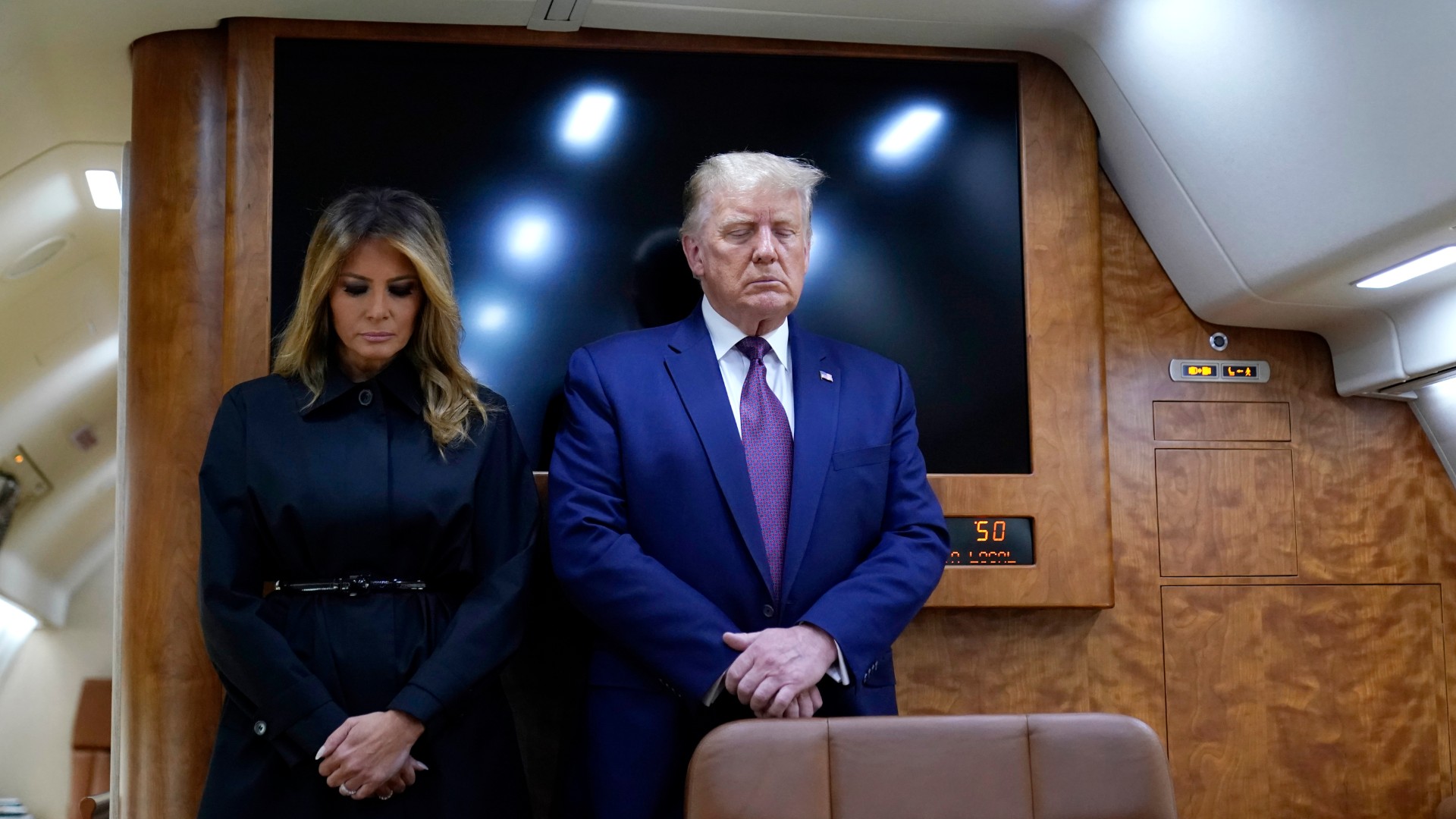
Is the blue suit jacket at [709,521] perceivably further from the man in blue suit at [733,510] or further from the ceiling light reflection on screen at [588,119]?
the ceiling light reflection on screen at [588,119]

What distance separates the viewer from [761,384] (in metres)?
3.15

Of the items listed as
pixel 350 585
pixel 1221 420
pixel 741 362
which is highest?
pixel 741 362

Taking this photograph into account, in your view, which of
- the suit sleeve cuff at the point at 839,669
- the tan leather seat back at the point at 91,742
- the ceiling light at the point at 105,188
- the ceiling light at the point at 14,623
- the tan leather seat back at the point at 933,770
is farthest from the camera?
the ceiling light at the point at 14,623

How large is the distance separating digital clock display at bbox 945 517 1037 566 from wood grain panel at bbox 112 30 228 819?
183 cm

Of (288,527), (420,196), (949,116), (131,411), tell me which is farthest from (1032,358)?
(131,411)

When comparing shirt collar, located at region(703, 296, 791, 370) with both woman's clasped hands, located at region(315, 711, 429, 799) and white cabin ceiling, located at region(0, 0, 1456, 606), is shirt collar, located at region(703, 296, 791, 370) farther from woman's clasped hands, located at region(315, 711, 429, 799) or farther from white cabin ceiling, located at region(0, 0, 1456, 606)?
woman's clasped hands, located at region(315, 711, 429, 799)

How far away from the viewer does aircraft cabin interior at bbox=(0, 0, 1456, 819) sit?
9.31ft

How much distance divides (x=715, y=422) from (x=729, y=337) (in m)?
0.26

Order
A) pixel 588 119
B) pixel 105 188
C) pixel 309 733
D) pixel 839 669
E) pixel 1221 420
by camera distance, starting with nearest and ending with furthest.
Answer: pixel 309 733
pixel 839 669
pixel 588 119
pixel 1221 420
pixel 105 188

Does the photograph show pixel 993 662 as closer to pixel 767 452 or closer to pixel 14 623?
pixel 767 452

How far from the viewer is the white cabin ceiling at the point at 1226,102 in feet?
9.51

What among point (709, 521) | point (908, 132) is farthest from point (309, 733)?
point (908, 132)

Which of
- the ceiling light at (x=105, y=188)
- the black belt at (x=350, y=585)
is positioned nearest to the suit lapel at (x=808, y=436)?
the black belt at (x=350, y=585)

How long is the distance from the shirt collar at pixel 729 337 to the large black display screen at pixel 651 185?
0.34 meters
